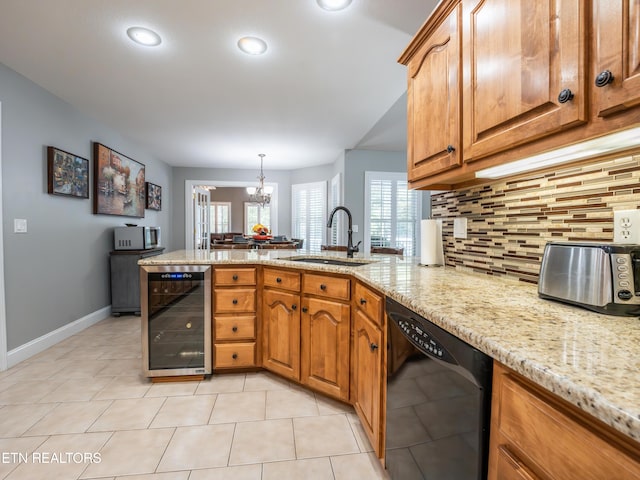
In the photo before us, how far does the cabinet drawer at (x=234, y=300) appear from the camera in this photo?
2223 millimetres

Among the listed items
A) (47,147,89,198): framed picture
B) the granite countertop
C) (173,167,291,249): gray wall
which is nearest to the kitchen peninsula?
the granite countertop

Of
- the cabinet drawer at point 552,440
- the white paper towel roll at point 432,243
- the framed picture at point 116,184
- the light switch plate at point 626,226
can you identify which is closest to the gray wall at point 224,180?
the framed picture at point 116,184

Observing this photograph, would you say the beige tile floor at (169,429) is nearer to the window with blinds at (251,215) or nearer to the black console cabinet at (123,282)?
the black console cabinet at (123,282)

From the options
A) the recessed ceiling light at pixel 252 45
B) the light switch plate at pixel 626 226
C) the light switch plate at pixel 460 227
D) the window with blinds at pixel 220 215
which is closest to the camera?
the light switch plate at pixel 626 226

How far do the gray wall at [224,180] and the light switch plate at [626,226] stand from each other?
6.07m

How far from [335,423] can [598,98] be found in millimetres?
1806

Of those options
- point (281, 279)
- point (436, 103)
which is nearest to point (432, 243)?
point (436, 103)

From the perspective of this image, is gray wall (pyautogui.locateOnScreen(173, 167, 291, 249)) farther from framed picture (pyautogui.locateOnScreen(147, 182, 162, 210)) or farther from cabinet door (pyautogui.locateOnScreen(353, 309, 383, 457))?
cabinet door (pyautogui.locateOnScreen(353, 309, 383, 457))

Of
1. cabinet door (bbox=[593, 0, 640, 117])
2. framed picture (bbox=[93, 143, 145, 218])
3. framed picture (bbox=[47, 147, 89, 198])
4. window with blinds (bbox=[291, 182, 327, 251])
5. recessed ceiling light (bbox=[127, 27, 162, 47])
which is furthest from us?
window with blinds (bbox=[291, 182, 327, 251])

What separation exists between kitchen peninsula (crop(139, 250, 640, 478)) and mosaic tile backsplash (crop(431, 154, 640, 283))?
169mm

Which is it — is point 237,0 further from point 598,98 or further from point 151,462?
point 151,462

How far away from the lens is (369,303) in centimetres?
147

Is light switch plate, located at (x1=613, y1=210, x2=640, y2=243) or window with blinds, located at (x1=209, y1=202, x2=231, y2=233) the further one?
window with blinds, located at (x1=209, y1=202, x2=231, y2=233)

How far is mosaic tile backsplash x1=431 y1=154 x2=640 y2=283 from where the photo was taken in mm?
977
